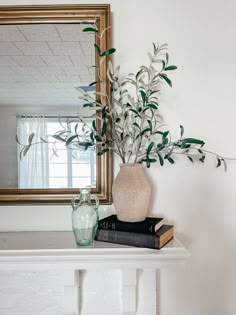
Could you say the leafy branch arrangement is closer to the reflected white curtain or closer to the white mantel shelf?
the reflected white curtain

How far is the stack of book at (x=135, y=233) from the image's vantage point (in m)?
0.93

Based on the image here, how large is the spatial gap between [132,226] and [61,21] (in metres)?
0.84

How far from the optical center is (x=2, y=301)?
1.09 m

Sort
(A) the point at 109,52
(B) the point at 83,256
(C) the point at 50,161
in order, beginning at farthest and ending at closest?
(C) the point at 50,161 < (A) the point at 109,52 < (B) the point at 83,256

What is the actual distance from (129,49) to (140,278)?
918 millimetres

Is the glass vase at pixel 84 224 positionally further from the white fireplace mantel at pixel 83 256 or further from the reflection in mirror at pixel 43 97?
the reflection in mirror at pixel 43 97

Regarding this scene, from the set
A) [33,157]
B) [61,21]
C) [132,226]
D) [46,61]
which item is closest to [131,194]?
[132,226]

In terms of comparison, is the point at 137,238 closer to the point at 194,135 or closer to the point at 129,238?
the point at 129,238

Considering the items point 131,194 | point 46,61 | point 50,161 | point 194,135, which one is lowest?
point 131,194

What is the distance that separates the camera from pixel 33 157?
1.13 metres

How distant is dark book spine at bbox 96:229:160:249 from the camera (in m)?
0.92

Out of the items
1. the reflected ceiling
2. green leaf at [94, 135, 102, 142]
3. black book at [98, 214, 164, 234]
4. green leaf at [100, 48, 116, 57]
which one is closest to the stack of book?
black book at [98, 214, 164, 234]

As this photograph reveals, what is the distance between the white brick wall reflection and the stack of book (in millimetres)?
225

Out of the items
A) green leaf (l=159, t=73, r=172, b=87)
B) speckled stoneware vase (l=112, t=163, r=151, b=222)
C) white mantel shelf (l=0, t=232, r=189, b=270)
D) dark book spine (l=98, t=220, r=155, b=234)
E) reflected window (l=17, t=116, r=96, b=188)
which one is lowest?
white mantel shelf (l=0, t=232, r=189, b=270)
